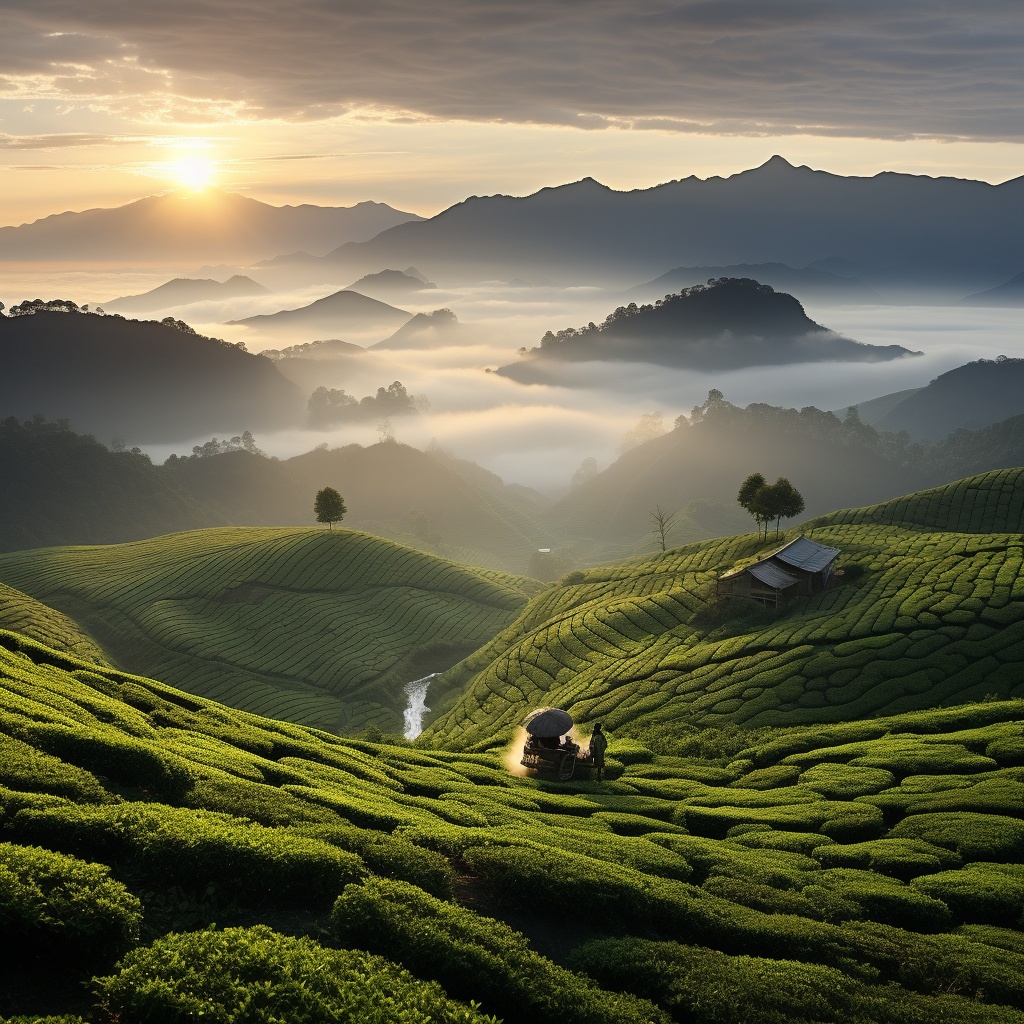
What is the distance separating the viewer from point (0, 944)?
13.1m

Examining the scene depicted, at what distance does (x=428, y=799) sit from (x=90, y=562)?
99.6 meters

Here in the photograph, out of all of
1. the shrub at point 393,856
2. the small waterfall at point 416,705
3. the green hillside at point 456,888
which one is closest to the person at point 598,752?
the green hillside at point 456,888

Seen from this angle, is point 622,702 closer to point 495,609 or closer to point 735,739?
point 735,739

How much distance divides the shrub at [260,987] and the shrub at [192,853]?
9.35 ft

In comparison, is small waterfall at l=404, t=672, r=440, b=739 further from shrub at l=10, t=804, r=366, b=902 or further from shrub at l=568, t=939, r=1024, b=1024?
shrub at l=568, t=939, r=1024, b=1024

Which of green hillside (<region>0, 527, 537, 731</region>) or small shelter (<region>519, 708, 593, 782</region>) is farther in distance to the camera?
green hillside (<region>0, 527, 537, 731</region>)

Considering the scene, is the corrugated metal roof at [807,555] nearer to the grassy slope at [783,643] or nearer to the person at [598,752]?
the grassy slope at [783,643]

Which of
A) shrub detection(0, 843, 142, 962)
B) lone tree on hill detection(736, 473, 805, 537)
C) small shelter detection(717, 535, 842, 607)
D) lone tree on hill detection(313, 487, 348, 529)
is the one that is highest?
lone tree on hill detection(736, 473, 805, 537)

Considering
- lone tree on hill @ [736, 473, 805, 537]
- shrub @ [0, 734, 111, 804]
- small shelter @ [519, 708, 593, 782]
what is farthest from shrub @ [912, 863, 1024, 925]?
lone tree on hill @ [736, 473, 805, 537]

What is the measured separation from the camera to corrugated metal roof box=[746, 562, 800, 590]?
57.5 m

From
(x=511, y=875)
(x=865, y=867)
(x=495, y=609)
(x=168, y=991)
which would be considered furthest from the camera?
(x=495, y=609)

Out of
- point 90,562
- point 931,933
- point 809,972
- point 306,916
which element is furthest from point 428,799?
point 90,562

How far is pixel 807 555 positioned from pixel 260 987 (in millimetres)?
54757

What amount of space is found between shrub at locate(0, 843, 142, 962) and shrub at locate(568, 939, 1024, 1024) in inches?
354
